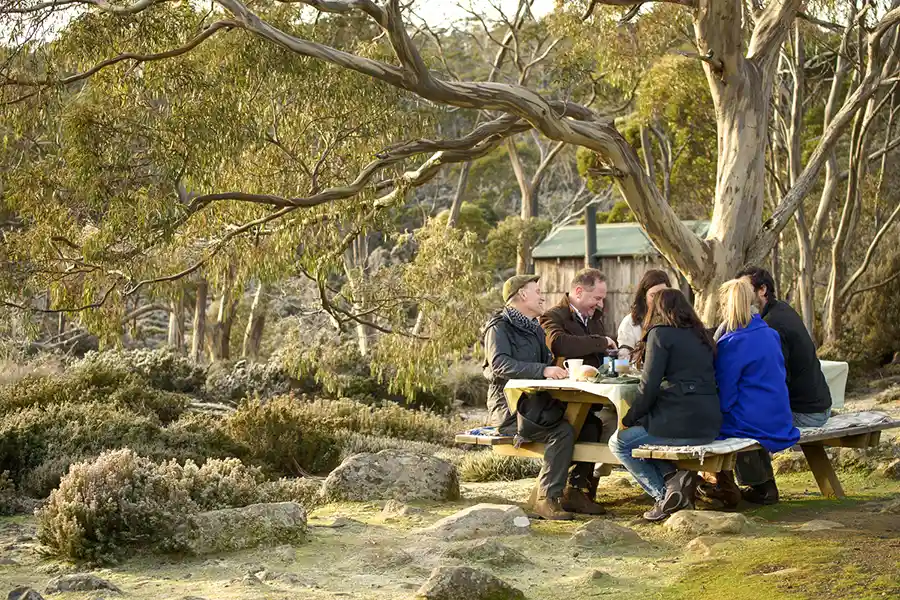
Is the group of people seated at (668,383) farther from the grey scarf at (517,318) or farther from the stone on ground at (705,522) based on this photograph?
the stone on ground at (705,522)

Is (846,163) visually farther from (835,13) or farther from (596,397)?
(596,397)

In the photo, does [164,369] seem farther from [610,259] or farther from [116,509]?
[116,509]

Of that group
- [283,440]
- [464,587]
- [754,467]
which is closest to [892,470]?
[754,467]

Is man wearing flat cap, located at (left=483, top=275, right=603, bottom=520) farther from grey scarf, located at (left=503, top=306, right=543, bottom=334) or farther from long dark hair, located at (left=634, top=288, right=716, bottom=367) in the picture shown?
long dark hair, located at (left=634, top=288, right=716, bottom=367)

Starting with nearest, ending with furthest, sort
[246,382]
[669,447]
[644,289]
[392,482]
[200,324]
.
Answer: [669,447]
[644,289]
[392,482]
[246,382]
[200,324]

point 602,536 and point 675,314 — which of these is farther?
point 675,314

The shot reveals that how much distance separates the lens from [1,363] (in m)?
14.6

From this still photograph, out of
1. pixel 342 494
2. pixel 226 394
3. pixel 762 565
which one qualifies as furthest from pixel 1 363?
pixel 762 565

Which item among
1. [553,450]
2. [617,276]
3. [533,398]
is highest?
[617,276]

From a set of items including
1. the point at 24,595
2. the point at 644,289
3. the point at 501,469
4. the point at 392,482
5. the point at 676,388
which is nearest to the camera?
the point at 24,595

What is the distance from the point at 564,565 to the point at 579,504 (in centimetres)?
145

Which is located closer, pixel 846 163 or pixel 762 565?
pixel 762 565

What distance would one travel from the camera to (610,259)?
21.7 meters

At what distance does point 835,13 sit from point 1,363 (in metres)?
13.8
